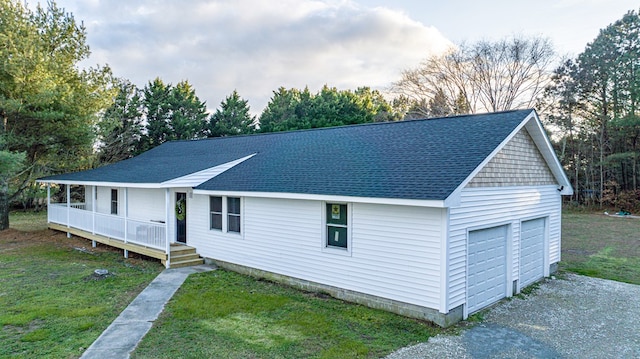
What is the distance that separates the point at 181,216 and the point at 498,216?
9489 mm

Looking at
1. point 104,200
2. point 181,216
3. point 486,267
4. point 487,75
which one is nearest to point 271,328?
point 486,267

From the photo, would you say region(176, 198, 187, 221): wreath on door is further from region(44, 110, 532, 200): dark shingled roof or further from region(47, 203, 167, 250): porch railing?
region(47, 203, 167, 250): porch railing

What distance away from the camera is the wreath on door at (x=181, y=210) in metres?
12.6

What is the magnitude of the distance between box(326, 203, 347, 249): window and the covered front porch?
500 cm

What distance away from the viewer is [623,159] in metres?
28.8

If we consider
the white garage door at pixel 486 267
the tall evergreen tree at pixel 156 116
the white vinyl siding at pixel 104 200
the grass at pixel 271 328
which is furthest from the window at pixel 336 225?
the tall evergreen tree at pixel 156 116

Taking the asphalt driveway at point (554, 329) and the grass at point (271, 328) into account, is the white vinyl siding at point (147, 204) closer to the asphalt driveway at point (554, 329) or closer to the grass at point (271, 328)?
the grass at point (271, 328)

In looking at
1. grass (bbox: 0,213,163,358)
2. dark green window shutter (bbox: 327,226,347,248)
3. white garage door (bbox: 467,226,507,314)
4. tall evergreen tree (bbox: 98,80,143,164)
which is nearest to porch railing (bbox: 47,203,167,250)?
grass (bbox: 0,213,163,358)

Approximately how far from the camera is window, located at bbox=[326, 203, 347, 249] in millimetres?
8609

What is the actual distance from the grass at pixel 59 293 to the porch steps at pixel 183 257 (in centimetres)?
47

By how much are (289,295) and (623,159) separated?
31.0m

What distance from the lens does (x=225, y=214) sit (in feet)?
36.7

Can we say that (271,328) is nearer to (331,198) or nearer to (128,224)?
(331,198)

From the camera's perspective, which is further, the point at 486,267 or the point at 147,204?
the point at 147,204
